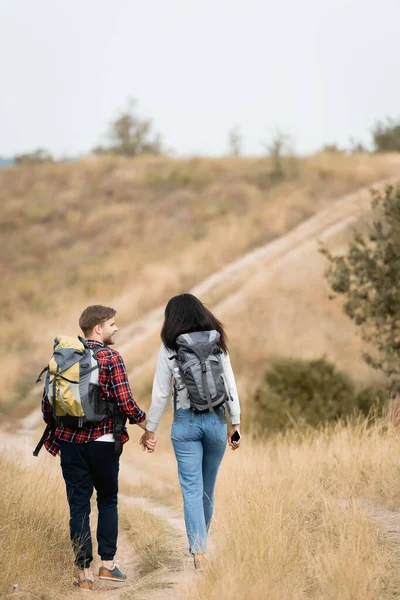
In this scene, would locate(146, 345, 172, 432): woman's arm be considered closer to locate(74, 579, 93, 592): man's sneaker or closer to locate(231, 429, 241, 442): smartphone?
locate(231, 429, 241, 442): smartphone

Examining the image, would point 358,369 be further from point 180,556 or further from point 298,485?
point 180,556

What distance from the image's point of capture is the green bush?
13.8 meters

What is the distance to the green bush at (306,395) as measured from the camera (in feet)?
45.3

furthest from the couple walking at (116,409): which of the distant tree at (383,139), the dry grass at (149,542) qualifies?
the distant tree at (383,139)

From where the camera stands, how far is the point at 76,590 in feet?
17.1

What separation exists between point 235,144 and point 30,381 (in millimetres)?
32088

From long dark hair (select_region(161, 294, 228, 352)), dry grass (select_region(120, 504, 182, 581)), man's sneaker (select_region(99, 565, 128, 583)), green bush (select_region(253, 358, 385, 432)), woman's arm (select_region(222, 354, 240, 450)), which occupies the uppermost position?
long dark hair (select_region(161, 294, 228, 352))

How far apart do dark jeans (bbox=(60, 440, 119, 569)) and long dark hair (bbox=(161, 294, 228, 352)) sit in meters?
0.81

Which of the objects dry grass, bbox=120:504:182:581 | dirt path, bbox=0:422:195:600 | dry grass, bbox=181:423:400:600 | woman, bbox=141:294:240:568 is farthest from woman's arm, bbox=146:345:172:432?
dry grass, bbox=120:504:182:581

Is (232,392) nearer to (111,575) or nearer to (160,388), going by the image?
(160,388)

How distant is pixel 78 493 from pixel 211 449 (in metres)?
0.93

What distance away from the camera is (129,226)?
30797 mm

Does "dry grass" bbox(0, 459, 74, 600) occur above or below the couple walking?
below

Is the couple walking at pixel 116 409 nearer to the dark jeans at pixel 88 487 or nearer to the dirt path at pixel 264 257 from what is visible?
the dark jeans at pixel 88 487
